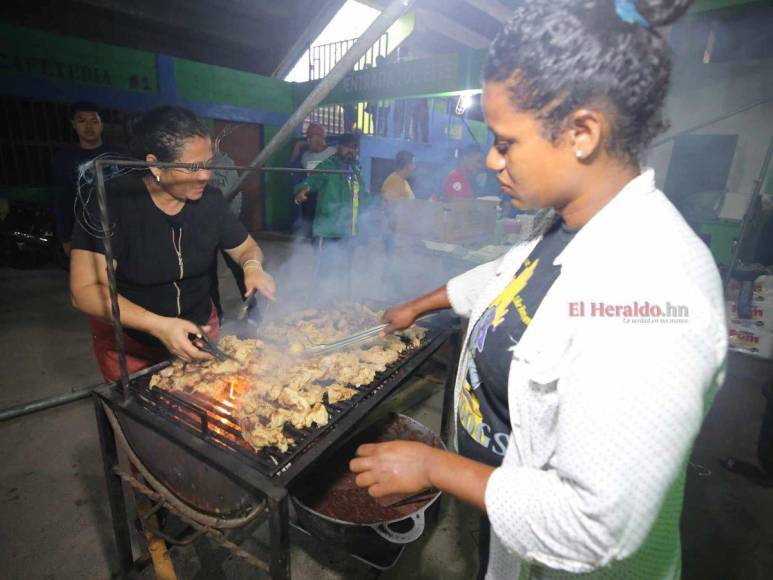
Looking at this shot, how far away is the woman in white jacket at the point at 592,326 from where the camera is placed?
827 mm

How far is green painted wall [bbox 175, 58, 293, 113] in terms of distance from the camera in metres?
11.0

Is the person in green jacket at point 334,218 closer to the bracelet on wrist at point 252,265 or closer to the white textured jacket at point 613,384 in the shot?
the bracelet on wrist at point 252,265

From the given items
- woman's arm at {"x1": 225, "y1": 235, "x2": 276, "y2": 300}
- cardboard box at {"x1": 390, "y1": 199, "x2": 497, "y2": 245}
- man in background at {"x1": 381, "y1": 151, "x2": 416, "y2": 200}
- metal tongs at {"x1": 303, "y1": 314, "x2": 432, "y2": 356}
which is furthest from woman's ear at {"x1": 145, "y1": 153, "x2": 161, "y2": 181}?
man in background at {"x1": 381, "y1": 151, "x2": 416, "y2": 200}

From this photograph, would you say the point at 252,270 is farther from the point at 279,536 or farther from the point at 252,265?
the point at 279,536

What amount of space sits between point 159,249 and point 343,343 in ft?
4.06

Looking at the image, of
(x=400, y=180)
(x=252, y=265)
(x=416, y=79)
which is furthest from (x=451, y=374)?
(x=416, y=79)

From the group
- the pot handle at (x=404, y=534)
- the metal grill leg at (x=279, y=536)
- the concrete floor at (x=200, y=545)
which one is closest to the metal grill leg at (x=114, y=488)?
the concrete floor at (x=200, y=545)

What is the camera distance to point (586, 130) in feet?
3.24

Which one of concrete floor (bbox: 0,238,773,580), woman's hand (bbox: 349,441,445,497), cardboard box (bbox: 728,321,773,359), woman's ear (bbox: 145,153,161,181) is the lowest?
concrete floor (bbox: 0,238,773,580)

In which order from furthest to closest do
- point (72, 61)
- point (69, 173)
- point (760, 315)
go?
point (72, 61), point (760, 315), point (69, 173)

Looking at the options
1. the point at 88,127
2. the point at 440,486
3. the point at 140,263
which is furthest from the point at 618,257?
the point at 88,127

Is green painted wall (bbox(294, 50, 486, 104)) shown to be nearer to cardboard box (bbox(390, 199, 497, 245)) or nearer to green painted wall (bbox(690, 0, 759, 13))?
cardboard box (bbox(390, 199, 497, 245))

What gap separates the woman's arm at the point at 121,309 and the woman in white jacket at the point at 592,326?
1.22 m

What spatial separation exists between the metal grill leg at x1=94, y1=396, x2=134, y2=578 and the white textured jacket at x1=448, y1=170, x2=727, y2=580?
1.83 meters
